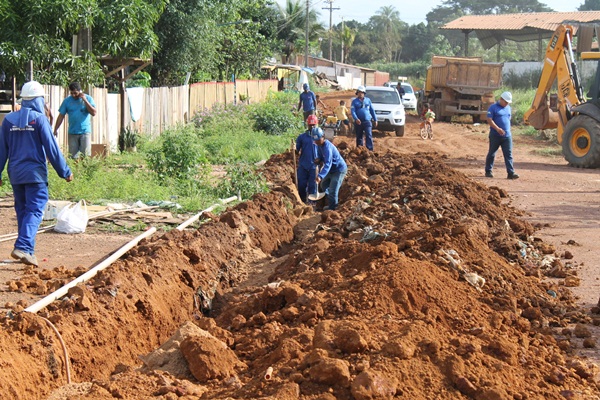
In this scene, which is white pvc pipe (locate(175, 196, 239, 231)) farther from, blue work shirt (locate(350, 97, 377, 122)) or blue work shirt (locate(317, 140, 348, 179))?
blue work shirt (locate(350, 97, 377, 122))

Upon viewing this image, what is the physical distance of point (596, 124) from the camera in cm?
1927

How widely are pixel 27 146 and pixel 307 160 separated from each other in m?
5.24

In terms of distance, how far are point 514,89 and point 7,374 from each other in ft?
145

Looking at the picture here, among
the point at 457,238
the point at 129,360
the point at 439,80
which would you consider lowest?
the point at 129,360

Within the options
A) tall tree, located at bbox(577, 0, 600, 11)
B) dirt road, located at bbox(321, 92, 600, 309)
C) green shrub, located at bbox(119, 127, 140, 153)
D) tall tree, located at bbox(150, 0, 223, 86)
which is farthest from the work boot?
tall tree, located at bbox(577, 0, 600, 11)

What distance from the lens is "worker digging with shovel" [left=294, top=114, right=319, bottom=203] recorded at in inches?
504

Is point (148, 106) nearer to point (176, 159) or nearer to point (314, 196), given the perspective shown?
point (176, 159)

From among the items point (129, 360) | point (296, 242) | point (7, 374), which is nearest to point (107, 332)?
point (129, 360)

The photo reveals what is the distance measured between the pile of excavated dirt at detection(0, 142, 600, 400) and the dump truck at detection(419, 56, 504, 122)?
23993 mm

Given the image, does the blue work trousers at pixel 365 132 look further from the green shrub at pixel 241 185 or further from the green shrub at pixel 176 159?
the green shrub at pixel 241 185

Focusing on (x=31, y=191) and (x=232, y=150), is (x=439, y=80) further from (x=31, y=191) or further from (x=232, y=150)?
(x=31, y=191)

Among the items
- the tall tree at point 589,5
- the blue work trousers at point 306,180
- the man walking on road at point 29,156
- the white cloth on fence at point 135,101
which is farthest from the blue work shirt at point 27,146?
the tall tree at point 589,5

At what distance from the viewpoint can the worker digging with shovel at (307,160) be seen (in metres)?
12.8

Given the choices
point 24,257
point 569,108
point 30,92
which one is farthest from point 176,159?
point 569,108
